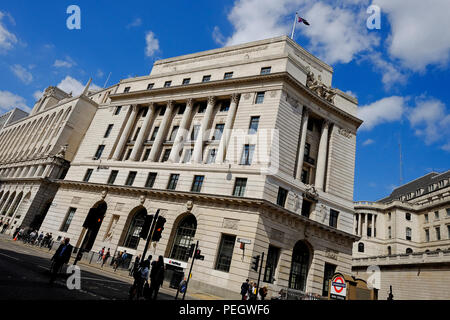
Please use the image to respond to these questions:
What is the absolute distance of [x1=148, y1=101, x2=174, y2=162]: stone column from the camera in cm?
3597

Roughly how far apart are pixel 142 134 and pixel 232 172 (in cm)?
1691

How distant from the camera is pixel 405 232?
192ft

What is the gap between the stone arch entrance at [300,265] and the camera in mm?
27578

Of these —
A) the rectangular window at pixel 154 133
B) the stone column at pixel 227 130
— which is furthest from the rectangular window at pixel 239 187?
the rectangular window at pixel 154 133

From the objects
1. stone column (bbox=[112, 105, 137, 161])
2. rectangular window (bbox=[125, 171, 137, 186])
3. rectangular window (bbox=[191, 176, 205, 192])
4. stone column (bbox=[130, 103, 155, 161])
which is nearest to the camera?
rectangular window (bbox=[191, 176, 205, 192])

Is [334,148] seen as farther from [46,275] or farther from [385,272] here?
[46,275]

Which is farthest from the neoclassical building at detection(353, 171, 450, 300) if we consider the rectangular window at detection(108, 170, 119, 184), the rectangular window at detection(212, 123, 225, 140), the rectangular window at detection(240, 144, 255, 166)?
the rectangular window at detection(108, 170, 119, 184)

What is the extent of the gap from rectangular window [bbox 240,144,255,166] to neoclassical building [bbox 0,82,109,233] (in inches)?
1460

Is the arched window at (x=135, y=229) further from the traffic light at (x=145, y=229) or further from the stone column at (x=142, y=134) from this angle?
the traffic light at (x=145, y=229)

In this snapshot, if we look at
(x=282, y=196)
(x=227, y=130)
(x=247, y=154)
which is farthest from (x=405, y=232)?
(x=227, y=130)

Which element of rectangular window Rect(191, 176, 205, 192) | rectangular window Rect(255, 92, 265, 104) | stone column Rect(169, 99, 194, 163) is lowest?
rectangular window Rect(191, 176, 205, 192)

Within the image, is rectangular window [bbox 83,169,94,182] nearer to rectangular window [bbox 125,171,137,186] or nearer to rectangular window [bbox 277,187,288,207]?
rectangular window [bbox 125,171,137,186]

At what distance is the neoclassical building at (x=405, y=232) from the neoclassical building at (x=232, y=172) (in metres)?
13.1

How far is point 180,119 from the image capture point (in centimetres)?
3797
